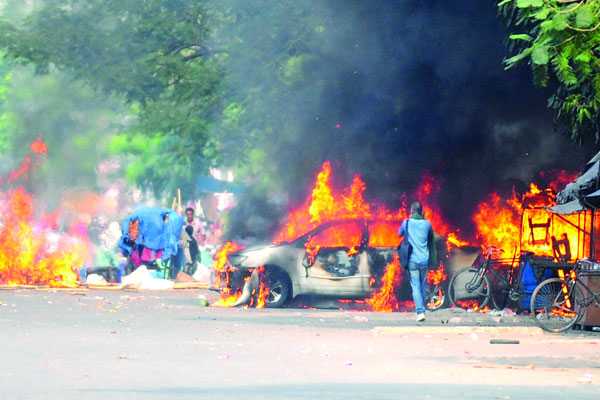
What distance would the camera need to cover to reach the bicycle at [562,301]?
23594mm

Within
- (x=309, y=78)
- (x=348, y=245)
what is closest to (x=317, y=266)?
(x=348, y=245)

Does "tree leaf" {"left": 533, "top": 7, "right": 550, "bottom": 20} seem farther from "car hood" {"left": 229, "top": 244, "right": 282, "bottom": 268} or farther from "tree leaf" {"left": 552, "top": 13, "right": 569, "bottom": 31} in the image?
"car hood" {"left": 229, "top": 244, "right": 282, "bottom": 268}

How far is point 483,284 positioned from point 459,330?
20.4 ft

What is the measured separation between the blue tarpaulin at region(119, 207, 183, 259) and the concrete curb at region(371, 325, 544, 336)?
58.7 feet

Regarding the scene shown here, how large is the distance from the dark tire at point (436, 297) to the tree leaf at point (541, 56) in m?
14.3

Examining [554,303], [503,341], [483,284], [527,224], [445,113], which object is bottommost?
[503,341]

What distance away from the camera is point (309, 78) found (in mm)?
38125

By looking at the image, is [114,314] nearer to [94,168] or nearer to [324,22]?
[324,22]

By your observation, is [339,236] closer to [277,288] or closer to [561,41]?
[277,288]

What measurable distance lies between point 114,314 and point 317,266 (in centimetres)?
471

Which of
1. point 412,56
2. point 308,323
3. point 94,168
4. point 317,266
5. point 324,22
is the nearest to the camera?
point 308,323

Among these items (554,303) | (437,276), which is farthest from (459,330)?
(437,276)

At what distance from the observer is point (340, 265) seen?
2994 cm

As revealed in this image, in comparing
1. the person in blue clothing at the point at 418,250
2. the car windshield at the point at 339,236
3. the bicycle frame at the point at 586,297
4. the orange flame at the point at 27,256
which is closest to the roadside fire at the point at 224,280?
the car windshield at the point at 339,236
